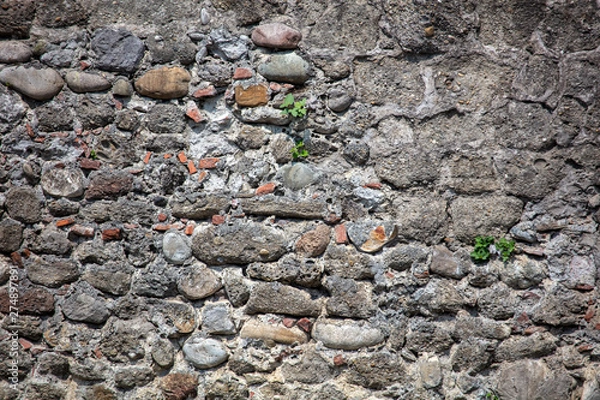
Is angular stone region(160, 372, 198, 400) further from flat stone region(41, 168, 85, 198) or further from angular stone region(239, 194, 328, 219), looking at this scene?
flat stone region(41, 168, 85, 198)

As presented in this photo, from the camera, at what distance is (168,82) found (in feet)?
8.69

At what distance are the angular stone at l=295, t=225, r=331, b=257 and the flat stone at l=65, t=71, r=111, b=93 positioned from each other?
1266 millimetres

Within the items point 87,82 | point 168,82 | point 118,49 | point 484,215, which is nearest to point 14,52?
point 87,82

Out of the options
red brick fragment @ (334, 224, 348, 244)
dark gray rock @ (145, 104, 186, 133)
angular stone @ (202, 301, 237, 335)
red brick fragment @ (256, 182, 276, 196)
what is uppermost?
dark gray rock @ (145, 104, 186, 133)

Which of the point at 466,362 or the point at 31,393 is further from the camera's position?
the point at 31,393

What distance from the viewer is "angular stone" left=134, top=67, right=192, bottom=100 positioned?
2646mm

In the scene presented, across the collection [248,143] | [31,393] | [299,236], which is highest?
[248,143]

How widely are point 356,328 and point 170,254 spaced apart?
993 millimetres

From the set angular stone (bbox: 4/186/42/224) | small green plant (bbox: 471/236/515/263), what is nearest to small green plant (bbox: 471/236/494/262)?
small green plant (bbox: 471/236/515/263)

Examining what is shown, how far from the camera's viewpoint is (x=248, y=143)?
2.63 meters

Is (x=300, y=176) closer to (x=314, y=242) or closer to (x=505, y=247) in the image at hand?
(x=314, y=242)

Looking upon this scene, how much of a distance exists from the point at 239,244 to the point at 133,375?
85 centimetres

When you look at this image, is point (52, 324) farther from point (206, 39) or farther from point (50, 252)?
point (206, 39)

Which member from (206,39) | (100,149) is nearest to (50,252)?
(100,149)
